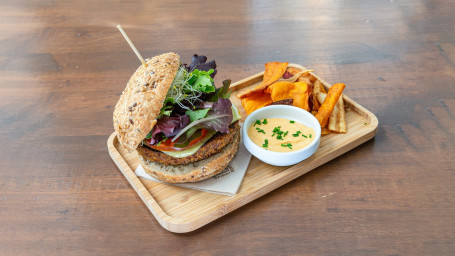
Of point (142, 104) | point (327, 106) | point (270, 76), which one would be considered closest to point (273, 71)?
point (270, 76)

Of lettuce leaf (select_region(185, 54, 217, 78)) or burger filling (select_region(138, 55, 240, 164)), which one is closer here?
burger filling (select_region(138, 55, 240, 164))

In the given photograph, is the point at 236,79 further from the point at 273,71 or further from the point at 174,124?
the point at 174,124

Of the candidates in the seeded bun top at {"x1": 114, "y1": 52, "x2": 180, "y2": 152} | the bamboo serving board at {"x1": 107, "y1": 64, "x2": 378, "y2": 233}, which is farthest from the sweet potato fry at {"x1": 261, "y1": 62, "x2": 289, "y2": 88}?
the seeded bun top at {"x1": 114, "y1": 52, "x2": 180, "y2": 152}

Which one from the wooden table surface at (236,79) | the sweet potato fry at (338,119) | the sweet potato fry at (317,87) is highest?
the sweet potato fry at (317,87)

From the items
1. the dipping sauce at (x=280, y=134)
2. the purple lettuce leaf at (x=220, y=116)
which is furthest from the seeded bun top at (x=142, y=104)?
the dipping sauce at (x=280, y=134)

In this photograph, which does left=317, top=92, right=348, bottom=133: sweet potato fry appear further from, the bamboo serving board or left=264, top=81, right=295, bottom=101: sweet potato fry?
left=264, top=81, right=295, bottom=101: sweet potato fry

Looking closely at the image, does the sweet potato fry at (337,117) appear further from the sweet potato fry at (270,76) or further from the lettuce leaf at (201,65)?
the lettuce leaf at (201,65)

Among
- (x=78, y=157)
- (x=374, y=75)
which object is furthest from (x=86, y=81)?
(x=374, y=75)
